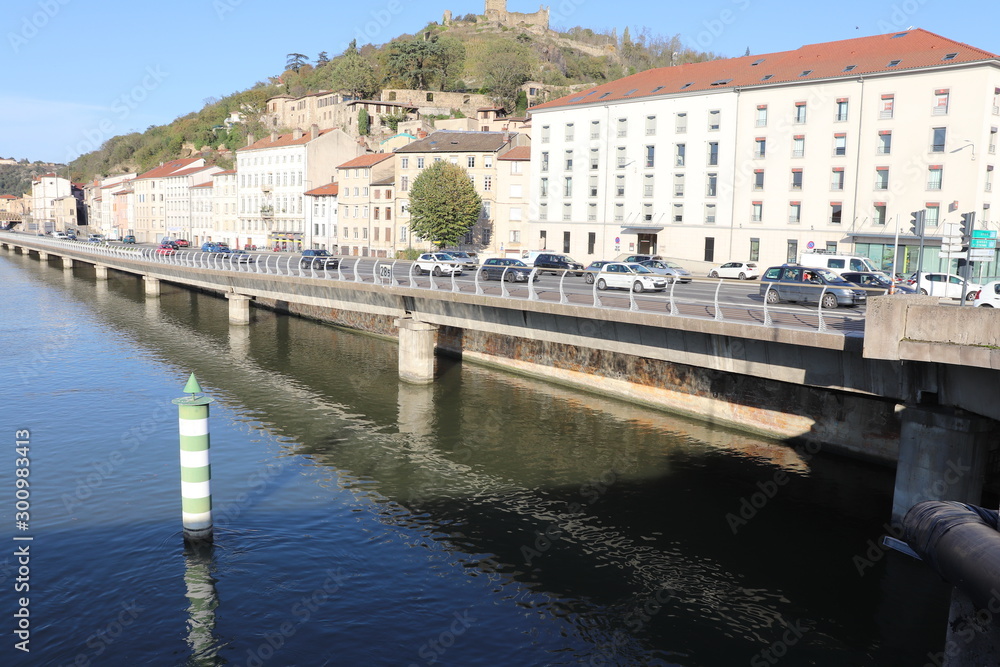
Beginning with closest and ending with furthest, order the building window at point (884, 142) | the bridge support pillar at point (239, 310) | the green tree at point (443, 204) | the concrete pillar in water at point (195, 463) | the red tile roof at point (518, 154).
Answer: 1. the concrete pillar in water at point (195, 463)
2. the bridge support pillar at point (239, 310)
3. the building window at point (884, 142)
4. the green tree at point (443, 204)
5. the red tile roof at point (518, 154)

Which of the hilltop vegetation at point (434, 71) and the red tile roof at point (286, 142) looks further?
the hilltop vegetation at point (434, 71)

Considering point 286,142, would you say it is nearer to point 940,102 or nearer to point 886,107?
point 886,107

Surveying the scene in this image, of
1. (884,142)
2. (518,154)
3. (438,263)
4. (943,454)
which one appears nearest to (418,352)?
(438,263)

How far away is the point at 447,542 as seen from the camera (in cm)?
1611

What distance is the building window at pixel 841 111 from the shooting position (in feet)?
173

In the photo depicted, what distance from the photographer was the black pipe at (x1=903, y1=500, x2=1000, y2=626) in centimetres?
638

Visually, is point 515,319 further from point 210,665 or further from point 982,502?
point 210,665

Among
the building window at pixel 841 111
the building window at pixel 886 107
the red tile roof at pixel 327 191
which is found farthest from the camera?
the red tile roof at pixel 327 191

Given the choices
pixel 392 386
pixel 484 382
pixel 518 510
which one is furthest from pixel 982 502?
pixel 392 386

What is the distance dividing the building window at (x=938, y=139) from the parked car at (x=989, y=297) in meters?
29.6

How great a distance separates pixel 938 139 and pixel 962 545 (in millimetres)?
50390

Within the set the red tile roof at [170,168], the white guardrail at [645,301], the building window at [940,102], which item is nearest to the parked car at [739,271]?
the building window at [940,102]

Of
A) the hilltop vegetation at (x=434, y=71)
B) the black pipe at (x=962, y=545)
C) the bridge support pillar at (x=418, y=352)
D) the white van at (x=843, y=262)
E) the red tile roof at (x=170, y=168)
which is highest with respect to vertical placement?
the hilltop vegetation at (x=434, y=71)

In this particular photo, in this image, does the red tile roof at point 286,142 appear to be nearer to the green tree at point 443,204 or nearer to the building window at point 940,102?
the green tree at point 443,204
